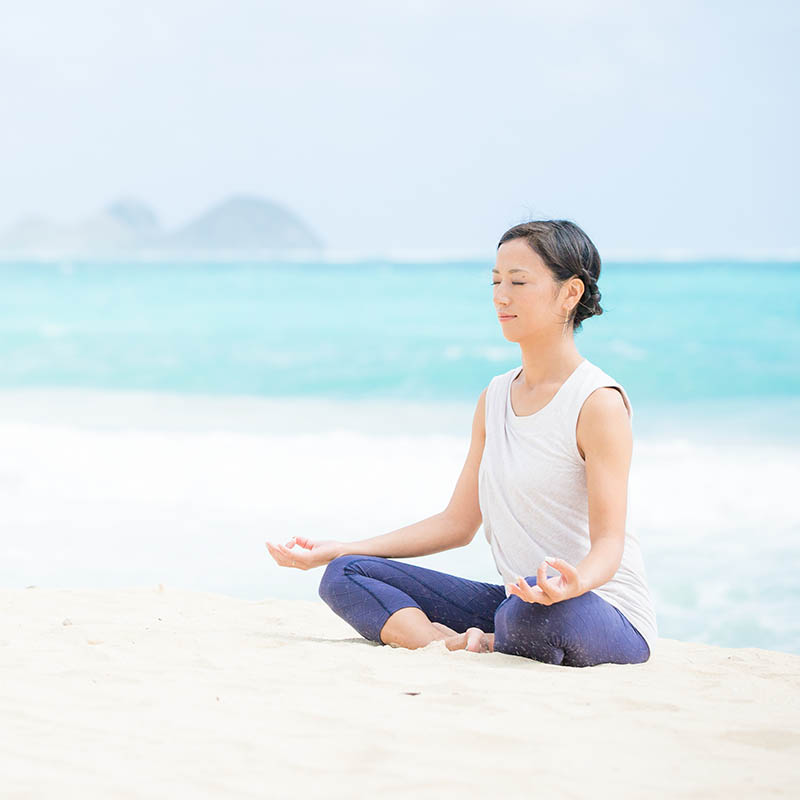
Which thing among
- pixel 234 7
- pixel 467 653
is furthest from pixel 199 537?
pixel 234 7

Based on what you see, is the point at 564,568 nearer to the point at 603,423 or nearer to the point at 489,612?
the point at 603,423

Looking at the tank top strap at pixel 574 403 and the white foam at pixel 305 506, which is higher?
the tank top strap at pixel 574 403

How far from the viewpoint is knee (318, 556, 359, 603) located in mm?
2885

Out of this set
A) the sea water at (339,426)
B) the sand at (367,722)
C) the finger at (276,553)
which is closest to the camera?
the sand at (367,722)

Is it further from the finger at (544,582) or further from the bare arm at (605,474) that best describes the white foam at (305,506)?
the finger at (544,582)

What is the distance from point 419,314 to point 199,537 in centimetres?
1615

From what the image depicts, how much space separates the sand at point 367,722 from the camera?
5.65 feet

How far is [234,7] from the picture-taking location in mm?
36844

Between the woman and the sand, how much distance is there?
0.09 meters

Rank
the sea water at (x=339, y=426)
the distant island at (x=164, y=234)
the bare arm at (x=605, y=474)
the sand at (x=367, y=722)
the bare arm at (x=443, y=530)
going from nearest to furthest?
the sand at (x=367, y=722)
the bare arm at (x=605, y=474)
the bare arm at (x=443, y=530)
the sea water at (x=339, y=426)
the distant island at (x=164, y=234)

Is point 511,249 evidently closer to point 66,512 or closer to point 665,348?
point 66,512

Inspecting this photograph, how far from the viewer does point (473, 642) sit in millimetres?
2705

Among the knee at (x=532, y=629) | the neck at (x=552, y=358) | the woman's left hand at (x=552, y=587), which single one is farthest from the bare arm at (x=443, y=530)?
the woman's left hand at (x=552, y=587)

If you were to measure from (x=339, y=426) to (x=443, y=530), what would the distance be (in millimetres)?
8239
